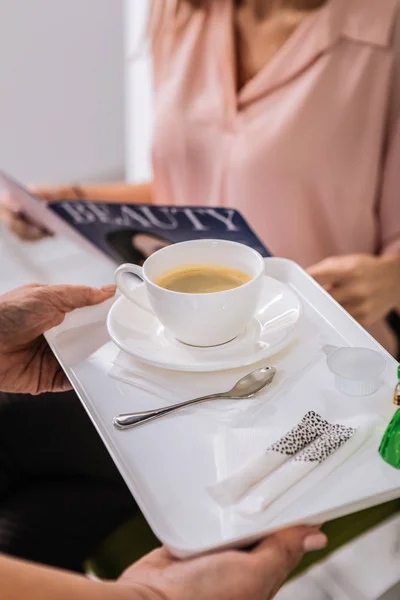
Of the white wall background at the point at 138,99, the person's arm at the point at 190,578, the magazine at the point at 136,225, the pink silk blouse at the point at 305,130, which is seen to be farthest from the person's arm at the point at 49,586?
the white wall background at the point at 138,99

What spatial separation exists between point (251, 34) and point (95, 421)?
76 centimetres

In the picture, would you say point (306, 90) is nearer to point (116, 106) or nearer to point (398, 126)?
point (398, 126)

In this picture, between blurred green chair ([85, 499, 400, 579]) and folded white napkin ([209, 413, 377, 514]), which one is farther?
blurred green chair ([85, 499, 400, 579])

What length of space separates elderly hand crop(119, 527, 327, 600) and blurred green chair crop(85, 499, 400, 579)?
243mm

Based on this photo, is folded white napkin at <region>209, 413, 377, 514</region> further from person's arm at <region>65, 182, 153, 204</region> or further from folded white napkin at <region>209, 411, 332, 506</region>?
person's arm at <region>65, 182, 153, 204</region>

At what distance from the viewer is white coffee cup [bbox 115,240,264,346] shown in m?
0.49

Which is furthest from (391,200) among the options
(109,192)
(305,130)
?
(109,192)

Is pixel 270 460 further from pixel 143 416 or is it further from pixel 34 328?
pixel 34 328

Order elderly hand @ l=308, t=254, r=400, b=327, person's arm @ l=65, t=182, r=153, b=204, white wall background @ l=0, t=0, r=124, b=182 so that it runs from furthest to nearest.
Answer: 1. white wall background @ l=0, t=0, r=124, b=182
2. person's arm @ l=65, t=182, r=153, b=204
3. elderly hand @ l=308, t=254, r=400, b=327

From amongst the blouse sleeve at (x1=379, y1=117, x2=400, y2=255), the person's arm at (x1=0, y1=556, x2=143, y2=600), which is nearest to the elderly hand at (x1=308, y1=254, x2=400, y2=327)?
the blouse sleeve at (x1=379, y1=117, x2=400, y2=255)

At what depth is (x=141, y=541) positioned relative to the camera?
713 mm

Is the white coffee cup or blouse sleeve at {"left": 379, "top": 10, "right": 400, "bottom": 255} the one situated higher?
the white coffee cup

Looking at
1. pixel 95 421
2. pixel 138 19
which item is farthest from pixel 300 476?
pixel 138 19

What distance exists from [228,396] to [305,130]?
0.54m
